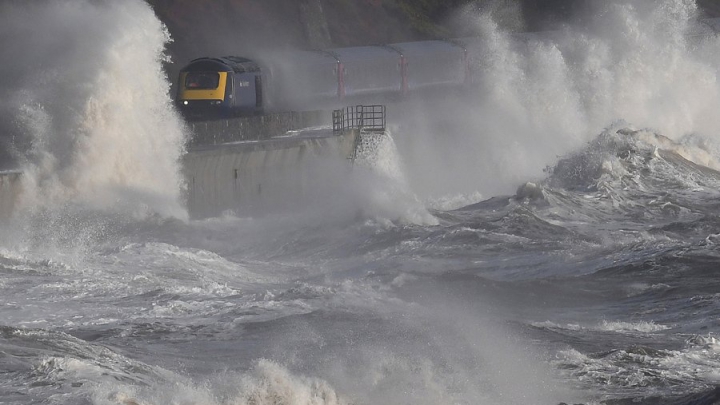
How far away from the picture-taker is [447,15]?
193 ft

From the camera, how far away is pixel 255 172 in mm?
23391

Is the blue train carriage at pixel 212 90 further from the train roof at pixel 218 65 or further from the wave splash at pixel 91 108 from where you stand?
the wave splash at pixel 91 108

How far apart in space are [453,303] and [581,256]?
12.1 feet

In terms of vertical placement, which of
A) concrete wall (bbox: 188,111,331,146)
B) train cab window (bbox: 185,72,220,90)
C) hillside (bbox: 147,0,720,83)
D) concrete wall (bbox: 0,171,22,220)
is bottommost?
concrete wall (bbox: 0,171,22,220)

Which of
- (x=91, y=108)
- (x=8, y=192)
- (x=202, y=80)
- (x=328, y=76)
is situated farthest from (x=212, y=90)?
(x=8, y=192)

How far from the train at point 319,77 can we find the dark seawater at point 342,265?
A: 3988 mm

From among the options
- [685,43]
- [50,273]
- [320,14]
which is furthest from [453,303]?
[320,14]

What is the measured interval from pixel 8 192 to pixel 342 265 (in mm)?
5000

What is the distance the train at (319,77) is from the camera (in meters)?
30.5

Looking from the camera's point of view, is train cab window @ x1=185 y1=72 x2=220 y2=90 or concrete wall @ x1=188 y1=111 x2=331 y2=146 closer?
concrete wall @ x1=188 y1=111 x2=331 y2=146

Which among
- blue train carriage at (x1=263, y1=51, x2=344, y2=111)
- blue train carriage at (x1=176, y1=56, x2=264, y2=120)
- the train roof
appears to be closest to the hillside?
blue train carriage at (x1=263, y1=51, x2=344, y2=111)

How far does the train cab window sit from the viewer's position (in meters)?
30.3

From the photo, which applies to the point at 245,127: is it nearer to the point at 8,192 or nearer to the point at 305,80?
the point at 8,192

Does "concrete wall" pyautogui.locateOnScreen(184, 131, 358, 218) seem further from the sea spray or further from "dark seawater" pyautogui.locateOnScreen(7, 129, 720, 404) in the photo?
the sea spray
